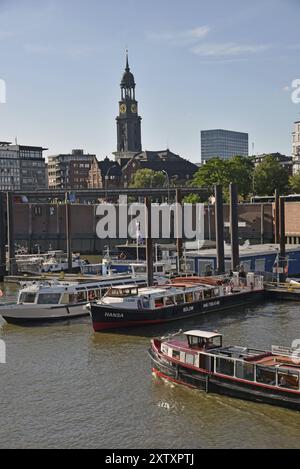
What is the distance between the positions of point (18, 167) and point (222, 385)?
176 meters

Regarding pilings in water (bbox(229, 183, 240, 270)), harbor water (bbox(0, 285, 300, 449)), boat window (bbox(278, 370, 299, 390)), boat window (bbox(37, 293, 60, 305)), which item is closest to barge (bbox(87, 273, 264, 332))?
harbor water (bbox(0, 285, 300, 449))

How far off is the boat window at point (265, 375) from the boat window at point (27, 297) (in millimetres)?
19036

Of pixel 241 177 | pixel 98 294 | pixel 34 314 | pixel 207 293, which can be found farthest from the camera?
pixel 241 177

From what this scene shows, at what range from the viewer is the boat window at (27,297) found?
39.6 m

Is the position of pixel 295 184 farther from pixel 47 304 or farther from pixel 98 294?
pixel 47 304

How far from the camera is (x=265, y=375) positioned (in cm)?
2416

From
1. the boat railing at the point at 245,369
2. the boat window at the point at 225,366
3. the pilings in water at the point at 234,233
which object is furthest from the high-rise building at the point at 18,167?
the boat window at the point at 225,366

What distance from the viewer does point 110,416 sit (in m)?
23.3

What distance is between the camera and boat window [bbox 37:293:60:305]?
130 feet

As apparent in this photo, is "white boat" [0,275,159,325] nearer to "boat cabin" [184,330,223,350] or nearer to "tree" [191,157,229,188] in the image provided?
"boat cabin" [184,330,223,350]

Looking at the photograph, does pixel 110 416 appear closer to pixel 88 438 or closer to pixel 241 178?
pixel 88 438

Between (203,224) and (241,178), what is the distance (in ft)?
90.3

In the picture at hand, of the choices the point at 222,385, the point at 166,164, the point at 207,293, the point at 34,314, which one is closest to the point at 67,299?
the point at 34,314
